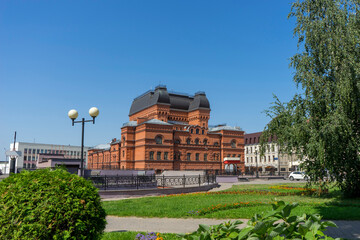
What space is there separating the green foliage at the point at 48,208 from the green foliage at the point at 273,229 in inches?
128

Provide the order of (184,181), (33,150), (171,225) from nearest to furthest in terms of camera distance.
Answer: (171,225) < (184,181) < (33,150)

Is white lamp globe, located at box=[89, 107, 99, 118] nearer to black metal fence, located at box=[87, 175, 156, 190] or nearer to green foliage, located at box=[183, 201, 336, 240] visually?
black metal fence, located at box=[87, 175, 156, 190]

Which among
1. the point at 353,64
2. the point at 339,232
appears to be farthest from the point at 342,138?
the point at 339,232

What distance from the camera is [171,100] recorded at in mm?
69375

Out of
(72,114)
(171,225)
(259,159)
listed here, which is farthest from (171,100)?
(171,225)

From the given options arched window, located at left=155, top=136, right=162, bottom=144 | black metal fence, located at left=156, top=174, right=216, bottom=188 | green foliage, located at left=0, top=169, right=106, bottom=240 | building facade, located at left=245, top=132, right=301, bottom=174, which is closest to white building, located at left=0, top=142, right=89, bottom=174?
arched window, located at left=155, top=136, right=162, bottom=144

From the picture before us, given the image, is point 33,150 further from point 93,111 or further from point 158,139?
Answer: point 93,111

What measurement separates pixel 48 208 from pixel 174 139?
5301 centimetres

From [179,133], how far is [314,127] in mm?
44364

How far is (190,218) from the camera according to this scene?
36.9 feet

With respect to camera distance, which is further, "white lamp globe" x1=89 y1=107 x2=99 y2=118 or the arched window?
the arched window

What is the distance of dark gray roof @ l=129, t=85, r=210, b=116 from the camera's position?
64.3m

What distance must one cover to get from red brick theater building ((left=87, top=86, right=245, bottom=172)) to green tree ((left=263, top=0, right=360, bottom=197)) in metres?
39.2

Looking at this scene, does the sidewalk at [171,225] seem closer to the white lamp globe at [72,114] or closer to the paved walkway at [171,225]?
the paved walkway at [171,225]
